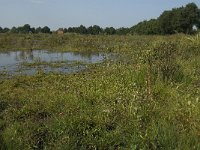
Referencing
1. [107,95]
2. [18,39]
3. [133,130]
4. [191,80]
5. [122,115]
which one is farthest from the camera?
[18,39]

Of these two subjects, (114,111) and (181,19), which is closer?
(114,111)

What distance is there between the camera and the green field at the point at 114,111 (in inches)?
215

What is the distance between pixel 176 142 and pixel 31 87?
4968mm

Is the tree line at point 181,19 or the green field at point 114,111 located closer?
the green field at point 114,111

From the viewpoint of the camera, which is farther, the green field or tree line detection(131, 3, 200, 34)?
tree line detection(131, 3, 200, 34)

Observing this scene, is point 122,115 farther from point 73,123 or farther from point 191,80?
point 191,80

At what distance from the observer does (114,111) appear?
6.22 meters

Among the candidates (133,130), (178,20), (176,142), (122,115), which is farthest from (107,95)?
(178,20)

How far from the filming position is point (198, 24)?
190 ft

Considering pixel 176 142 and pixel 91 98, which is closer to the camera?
pixel 176 142

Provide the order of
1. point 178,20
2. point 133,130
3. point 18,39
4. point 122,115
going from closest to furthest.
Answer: point 133,130 → point 122,115 → point 18,39 → point 178,20

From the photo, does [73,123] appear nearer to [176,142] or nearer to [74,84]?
[176,142]

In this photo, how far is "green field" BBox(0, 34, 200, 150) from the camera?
5.45 m

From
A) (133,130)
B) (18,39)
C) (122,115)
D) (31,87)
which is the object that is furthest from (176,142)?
(18,39)
